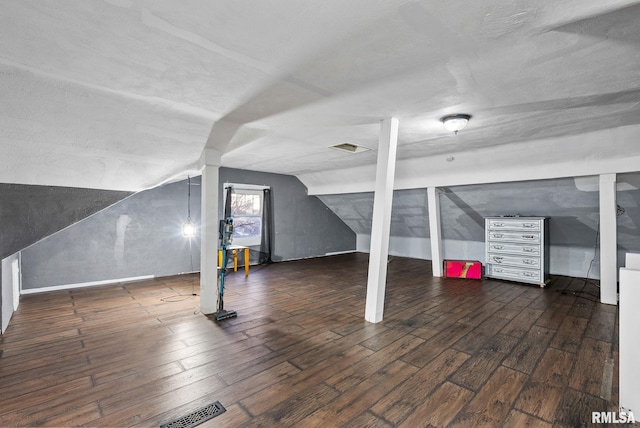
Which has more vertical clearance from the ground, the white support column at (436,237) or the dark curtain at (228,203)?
the dark curtain at (228,203)

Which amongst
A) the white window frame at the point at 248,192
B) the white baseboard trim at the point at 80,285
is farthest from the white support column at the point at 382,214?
the white baseboard trim at the point at 80,285

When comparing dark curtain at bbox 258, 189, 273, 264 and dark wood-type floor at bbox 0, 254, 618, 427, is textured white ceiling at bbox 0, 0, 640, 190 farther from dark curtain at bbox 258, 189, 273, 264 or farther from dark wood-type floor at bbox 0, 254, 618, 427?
dark curtain at bbox 258, 189, 273, 264

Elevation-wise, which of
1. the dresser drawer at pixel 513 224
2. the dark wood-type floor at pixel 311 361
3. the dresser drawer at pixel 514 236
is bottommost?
the dark wood-type floor at pixel 311 361

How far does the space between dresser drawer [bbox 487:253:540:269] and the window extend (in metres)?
5.27

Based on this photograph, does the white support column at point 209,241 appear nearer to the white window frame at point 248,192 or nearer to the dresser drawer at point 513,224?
the white window frame at point 248,192

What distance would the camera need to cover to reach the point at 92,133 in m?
2.56

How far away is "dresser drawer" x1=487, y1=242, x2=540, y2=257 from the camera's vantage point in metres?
5.21

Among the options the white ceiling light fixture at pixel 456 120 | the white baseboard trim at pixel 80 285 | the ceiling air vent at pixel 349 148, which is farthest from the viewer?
the ceiling air vent at pixel 349 148

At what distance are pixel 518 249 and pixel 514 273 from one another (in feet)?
1.54

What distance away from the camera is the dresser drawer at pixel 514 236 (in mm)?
5199

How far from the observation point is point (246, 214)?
23.6 ft

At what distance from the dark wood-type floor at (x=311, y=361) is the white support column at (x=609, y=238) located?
0.31 m

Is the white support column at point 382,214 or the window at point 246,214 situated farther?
the window at point 246,214

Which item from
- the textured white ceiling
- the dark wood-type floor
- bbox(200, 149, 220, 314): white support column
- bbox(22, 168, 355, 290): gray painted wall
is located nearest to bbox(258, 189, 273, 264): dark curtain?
bbox(22, 168, 355, 290): gray painted wall
